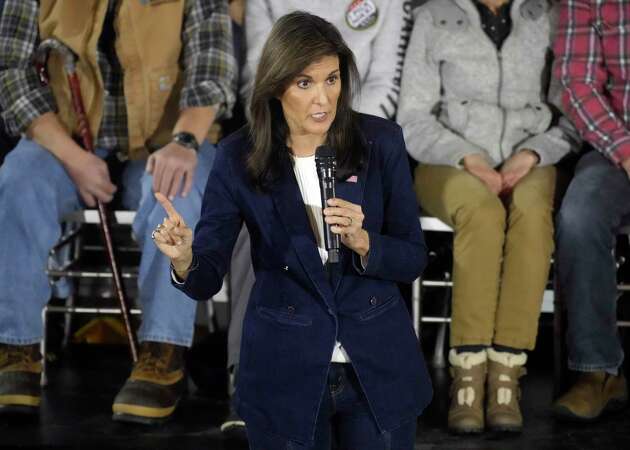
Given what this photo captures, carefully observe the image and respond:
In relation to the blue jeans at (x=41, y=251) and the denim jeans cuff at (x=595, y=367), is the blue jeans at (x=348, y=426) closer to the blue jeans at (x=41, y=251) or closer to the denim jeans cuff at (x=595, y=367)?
the blue jeans at (x=41, y=251)

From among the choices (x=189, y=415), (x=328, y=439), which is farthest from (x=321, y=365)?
(x=189, y=415)

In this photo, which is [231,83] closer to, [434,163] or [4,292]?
[434,163]

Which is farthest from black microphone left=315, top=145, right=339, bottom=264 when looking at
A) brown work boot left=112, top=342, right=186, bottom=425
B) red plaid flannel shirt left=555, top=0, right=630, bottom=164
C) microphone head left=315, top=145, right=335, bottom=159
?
red plaid flannel shirt left=555, top=0, right=630, bottom=164

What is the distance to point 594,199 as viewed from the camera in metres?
3.30

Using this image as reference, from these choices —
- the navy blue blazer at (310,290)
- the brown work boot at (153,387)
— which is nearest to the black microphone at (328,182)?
the navy blue blazer at (310,290)

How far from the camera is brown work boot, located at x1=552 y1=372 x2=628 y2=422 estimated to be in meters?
3.23

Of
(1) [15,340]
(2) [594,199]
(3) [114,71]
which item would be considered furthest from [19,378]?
(2) [594,199]

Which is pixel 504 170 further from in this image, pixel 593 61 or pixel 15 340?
pixel 15 340

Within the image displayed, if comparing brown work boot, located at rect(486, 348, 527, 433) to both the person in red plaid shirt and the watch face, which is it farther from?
the watch face

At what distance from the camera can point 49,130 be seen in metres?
3.45

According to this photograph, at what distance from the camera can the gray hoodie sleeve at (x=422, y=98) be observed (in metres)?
3.51

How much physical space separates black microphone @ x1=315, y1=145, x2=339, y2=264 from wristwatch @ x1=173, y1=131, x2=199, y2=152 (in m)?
1.43

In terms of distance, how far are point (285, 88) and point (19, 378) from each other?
5.03ft

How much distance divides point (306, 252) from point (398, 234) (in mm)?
206
